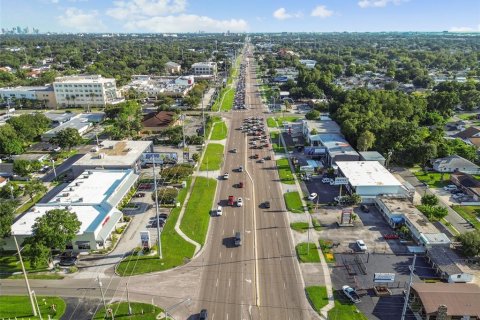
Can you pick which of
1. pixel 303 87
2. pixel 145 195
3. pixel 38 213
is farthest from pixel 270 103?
pixel 38 213

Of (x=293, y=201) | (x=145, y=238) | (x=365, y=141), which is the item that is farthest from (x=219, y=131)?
(x=145, y=238)

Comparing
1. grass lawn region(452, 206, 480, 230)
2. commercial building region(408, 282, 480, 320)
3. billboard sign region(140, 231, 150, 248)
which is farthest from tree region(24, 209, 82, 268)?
grass lawn region(452, 206, 480, 230)

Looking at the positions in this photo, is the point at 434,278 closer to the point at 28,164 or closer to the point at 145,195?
the point at 145,195

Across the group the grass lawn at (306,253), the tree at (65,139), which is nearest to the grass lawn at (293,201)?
the grass lawn at (306,253)

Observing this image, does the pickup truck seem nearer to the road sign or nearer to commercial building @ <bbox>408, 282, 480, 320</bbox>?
commercial building @ <bbox>408, 282, 480, 320</bbox>

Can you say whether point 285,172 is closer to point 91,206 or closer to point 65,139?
point 91,206

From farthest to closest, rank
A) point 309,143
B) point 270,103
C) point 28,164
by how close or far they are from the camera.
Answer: point 270,103, point 309,143, point 28,164

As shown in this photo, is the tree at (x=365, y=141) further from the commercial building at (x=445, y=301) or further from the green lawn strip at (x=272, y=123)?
the commercial building at (x=445, y=301)
